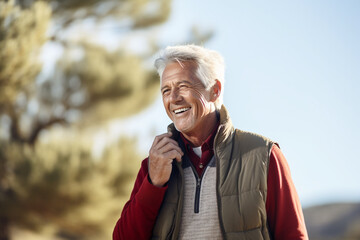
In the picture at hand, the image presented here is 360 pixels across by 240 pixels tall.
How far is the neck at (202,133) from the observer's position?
1565mm

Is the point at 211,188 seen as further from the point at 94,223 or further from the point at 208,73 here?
the point at 94,223

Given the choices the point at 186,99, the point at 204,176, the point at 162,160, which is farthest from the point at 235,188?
the point at 186,99

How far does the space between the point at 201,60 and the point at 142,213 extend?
56 cm

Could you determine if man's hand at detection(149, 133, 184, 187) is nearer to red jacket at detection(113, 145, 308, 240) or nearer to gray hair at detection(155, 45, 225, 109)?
red jacket at detection(113, 145, 308, 240)

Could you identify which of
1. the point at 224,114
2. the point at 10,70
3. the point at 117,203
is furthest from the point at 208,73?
the point at 117,203

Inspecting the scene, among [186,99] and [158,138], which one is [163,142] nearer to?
[158,138]

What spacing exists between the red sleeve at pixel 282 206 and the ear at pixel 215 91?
30 cm

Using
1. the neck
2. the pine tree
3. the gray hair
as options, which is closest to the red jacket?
the neck

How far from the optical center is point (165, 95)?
5.12ft

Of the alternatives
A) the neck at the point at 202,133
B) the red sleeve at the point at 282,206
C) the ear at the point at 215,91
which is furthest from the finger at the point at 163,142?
the red sleeve at the point at 282,206

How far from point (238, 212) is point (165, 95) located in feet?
1.60

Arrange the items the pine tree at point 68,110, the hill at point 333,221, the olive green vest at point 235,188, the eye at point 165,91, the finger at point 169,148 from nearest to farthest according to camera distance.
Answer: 1. the olive green vest at point 235,188
2. the finger at point 169,148
3. the eye at point 165,91
4. the pine tree at point 68,110
5. the hill at point 333,221

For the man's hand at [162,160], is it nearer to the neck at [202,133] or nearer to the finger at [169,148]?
the finger at [169,148]

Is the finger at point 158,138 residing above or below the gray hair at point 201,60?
below
